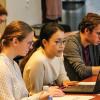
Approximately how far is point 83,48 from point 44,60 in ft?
2.44

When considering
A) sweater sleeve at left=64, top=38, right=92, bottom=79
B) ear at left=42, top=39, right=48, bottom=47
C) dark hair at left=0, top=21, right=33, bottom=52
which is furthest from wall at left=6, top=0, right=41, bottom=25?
dark hair at left=0, top=21, right=33, bottom=52

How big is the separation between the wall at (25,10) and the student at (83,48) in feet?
5.75

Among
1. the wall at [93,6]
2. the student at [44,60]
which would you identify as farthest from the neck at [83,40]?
the wall at [93,6]

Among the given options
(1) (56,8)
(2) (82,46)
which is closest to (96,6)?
(1) (56,8)

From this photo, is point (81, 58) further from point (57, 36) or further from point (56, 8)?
point (56, 8)

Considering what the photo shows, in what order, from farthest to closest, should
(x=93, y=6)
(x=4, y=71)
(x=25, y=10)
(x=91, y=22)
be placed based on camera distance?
1. (x=93, y=6)
2. (x=25, y=10)
3. (x=91, y=22)
4. (x=4, y=71)

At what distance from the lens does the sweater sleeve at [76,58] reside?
290 centimetres

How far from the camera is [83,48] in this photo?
3061 mm

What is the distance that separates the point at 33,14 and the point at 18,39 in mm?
3447

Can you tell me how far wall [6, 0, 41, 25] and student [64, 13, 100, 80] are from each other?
175 centimetres

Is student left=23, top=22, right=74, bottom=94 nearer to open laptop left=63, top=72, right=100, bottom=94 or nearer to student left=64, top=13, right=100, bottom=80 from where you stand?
open laptop left=63, top=72, right=100, bottom=94

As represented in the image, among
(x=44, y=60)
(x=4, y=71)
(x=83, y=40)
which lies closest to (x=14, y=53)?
(x=4, y=71)

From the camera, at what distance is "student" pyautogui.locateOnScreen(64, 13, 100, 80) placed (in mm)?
2910

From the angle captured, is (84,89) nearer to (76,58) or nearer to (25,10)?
(76,58)
